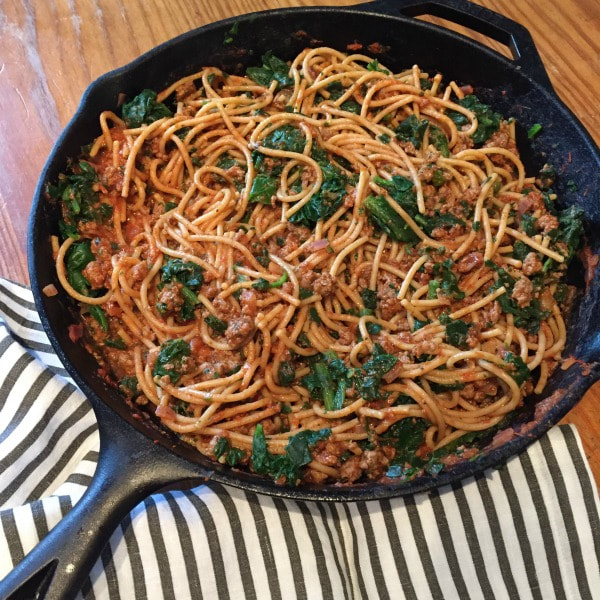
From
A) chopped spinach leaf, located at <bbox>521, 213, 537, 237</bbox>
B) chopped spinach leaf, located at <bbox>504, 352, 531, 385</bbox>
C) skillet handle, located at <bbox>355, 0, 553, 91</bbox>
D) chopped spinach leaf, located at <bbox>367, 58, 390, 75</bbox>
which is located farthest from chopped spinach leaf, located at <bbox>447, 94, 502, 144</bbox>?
chopped spinach leaf, located at <bbox>504, 352, 531, 385</bbox>

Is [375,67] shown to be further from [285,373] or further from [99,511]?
[99,511]

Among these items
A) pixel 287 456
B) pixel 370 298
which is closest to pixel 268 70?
pixel 370 298

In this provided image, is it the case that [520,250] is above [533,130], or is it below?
below

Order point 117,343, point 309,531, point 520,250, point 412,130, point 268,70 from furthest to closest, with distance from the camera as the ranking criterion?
point 268,70 → point 412,130 → point 520,250 → point 117,343 → point 309,531

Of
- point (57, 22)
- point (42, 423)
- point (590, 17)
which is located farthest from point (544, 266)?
point (57, 22)

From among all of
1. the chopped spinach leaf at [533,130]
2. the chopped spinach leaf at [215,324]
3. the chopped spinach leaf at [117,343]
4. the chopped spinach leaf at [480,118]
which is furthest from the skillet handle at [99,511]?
the chopped spinach leaf at [533,130]
